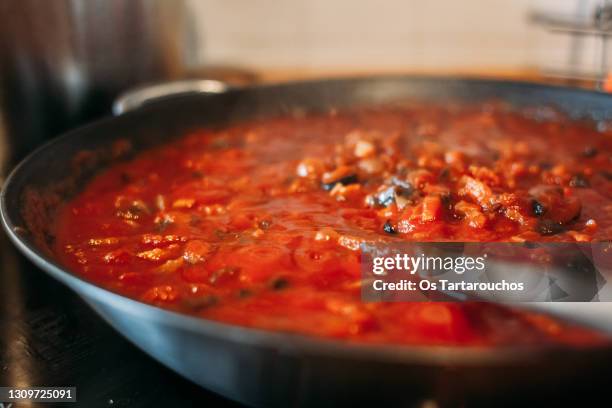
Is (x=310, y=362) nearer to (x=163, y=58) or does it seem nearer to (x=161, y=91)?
(x=161, y=91)

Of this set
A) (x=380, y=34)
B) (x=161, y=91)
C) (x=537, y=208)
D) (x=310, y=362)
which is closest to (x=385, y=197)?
(x=537, y=208)

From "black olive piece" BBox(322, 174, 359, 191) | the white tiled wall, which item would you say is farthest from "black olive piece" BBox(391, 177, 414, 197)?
the white tiled wall

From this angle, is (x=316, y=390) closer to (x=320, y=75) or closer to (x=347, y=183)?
(x=347, y=183)

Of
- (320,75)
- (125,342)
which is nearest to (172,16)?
(320,75)

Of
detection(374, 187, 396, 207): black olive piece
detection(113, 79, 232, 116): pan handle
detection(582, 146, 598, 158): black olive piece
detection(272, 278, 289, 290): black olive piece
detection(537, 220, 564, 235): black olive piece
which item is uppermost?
detection(113, 79, 232, 116): pan handle

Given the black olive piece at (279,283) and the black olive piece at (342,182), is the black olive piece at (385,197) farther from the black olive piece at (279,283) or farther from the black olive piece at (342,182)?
the black olive piece at (279,283)

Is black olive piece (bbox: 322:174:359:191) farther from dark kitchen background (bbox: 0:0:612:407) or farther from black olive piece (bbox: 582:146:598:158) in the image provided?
black olive piece (bbox: 582:146:598:158)
